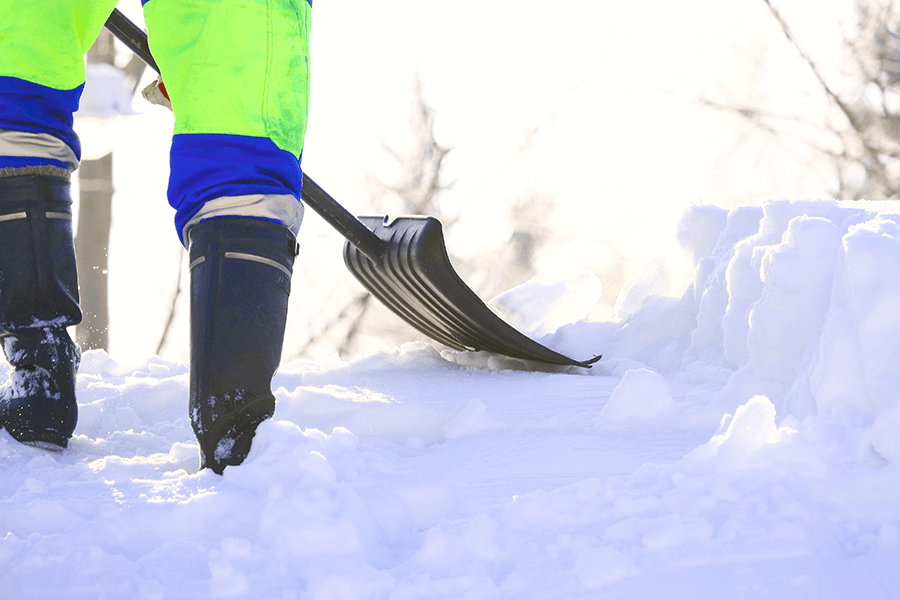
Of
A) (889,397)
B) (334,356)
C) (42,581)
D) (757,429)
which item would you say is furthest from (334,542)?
(334,356)

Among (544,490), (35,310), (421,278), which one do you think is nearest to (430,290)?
(421,278)

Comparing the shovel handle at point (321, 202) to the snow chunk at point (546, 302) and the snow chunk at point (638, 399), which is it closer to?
the snow chunk at point (546, 302)

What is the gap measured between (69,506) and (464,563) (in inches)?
19.9

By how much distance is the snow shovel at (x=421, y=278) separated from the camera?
7.36 ft

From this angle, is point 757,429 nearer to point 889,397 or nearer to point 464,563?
point 889,397

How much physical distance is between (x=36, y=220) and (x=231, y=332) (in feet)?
1.67

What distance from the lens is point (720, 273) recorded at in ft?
7.19

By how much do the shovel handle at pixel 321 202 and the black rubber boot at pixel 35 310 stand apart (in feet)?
1.36

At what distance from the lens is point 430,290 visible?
2.33 meters

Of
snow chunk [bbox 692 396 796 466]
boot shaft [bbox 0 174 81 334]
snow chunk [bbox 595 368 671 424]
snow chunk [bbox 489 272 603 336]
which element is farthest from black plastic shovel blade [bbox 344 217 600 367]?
snow chunk [bbox 692 396 796 466]

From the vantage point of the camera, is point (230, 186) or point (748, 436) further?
point (230, 186)

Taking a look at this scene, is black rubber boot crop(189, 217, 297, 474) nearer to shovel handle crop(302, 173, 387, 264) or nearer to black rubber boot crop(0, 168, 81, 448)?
black rubber boot crop(0, 168, 81, 448)

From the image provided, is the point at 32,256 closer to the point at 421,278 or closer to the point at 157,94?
the point at 157,94

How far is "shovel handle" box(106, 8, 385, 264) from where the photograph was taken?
6.07 feet
